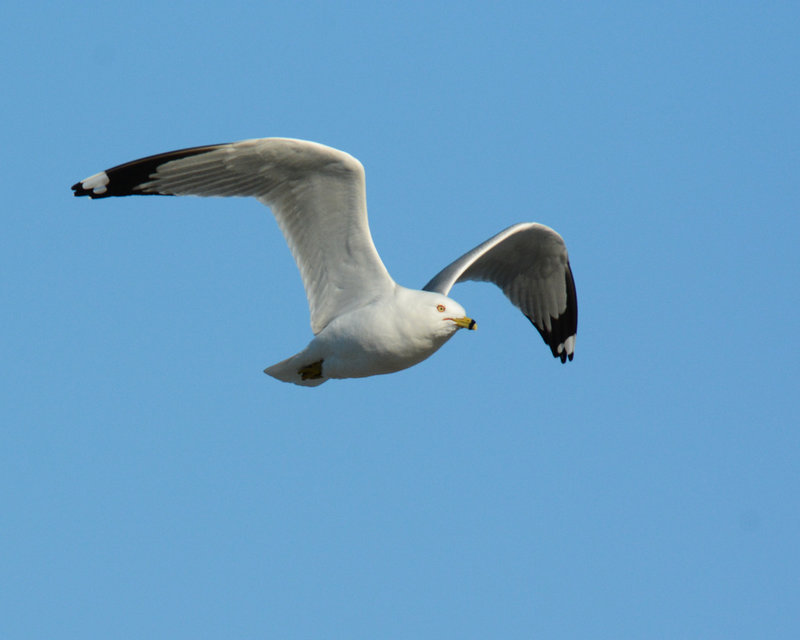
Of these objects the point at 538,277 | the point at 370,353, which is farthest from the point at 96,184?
the point at 538,277

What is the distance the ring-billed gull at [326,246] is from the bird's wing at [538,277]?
50.9 inches

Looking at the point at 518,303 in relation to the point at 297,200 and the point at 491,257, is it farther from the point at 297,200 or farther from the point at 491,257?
the point at 297,200

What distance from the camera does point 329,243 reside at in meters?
11.6

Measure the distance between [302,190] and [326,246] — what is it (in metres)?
0.61

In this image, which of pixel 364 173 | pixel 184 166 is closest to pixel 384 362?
pixel 364 173

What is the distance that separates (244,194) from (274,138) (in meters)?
0.79

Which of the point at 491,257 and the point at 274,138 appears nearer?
the point at 274,138

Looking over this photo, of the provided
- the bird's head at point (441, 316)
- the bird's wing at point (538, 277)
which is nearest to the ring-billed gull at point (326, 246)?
the bird's head at point (441, 316)

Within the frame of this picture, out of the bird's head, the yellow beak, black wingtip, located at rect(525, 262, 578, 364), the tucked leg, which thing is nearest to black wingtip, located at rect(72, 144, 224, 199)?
the tucked leg

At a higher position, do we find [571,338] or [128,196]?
[128,196]

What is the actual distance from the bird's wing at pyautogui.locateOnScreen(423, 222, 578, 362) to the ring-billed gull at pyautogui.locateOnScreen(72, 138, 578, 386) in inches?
50.9

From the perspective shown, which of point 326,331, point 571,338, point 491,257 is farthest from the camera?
point 571,338

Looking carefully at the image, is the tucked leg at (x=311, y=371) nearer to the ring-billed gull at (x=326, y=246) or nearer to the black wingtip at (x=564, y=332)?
the ring-billed gull at (x=326, y=246)

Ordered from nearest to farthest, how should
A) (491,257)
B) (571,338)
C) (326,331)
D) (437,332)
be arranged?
(437,332), (326,331), (491,257), (571,338)
